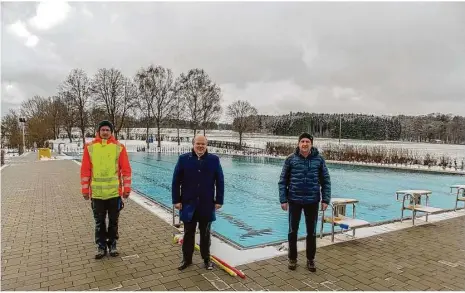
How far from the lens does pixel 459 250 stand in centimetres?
448

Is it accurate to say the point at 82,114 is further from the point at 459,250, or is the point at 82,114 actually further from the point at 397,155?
the point at 459,250

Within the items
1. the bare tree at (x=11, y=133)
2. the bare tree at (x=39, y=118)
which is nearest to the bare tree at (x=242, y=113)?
the bare tree at (x=39, y=118)

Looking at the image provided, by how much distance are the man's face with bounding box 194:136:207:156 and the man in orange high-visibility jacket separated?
1.01 m

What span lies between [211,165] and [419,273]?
259 cm

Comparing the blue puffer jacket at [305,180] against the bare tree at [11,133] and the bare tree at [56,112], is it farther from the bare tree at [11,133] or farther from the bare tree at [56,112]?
the bare tree at [56,112]

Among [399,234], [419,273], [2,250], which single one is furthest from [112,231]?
[399,234]

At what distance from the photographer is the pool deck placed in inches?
130

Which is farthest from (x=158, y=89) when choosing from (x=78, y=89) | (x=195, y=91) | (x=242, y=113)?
(x=242, y=113)

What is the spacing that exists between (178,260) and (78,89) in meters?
42.4

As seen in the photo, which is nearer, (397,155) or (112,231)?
(112,231)

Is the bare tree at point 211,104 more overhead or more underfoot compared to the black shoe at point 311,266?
more overhead

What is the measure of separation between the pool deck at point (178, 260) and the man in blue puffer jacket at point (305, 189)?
0.92 feet

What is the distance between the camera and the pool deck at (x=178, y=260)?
3.30 meters

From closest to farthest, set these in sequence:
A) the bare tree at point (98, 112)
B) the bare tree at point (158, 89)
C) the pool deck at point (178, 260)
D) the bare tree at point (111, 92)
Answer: the pool deck at point (178, 260) → the bare tree at point (111, 92) → the bare tree at point (98, 112) → the bare tree at point (158, 89)
